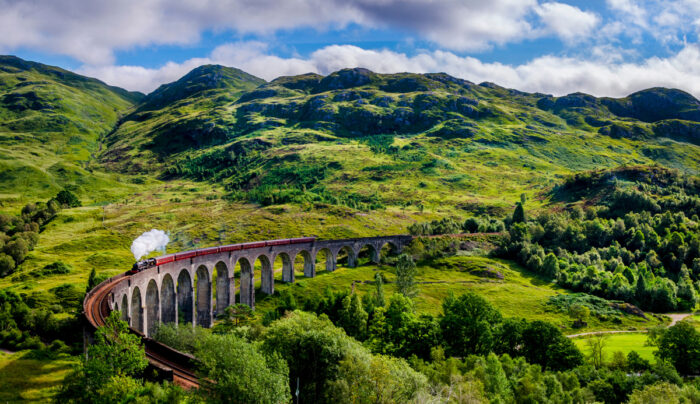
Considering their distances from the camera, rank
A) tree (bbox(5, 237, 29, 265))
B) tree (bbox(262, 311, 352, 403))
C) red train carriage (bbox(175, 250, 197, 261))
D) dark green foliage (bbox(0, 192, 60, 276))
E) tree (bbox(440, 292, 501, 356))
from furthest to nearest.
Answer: tree (bbox(5, 237, 29, 265)) < dark green foliage (bbox(0, 192, 60, 276)) < red train carriage (bbox(175, 250, 197, 261)) < tree (bbox(440, 292, 501, 356)) < tree (bbox(262, 311, 352, 403))

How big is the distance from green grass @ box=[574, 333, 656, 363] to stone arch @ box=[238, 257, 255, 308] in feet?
200

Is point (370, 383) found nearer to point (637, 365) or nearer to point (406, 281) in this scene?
point (637, 365)

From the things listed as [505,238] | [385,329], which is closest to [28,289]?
[385,329]

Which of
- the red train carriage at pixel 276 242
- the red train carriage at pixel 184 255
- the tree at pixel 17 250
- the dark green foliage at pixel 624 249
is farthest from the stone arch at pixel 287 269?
the tree at pixel 17 250

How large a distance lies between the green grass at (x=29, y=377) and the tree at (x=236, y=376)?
79.9 feet

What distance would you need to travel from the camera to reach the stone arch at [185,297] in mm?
74625

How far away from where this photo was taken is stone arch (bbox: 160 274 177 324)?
70500 millimetres

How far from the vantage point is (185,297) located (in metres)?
75.4

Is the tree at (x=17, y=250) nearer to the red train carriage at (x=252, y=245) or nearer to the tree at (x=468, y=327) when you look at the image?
the red train carriage at (x=252, y=245)

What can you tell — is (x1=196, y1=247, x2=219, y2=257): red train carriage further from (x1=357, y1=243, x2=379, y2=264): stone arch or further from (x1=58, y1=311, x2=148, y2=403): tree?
(x1=357, y1=243, x2=379, y2=264): stone arch

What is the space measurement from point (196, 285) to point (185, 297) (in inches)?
246

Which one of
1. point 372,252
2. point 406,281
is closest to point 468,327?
point 406,281

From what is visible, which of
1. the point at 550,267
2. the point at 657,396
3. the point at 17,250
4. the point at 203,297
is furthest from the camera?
the point at 550,267

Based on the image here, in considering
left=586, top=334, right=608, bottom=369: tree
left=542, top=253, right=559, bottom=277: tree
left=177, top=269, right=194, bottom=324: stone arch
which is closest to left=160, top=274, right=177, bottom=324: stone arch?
left=177, top=269, right=194, bottom=324: stone arch
